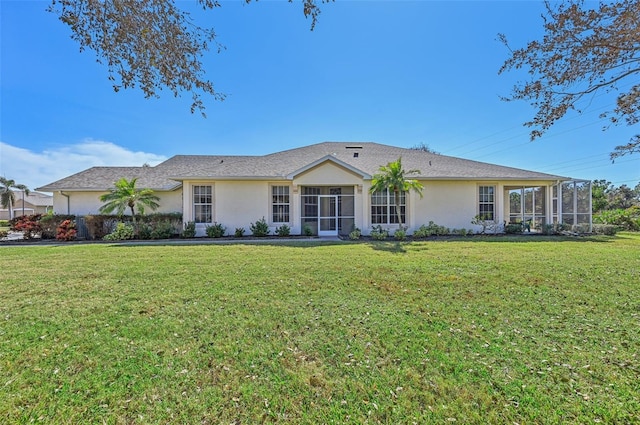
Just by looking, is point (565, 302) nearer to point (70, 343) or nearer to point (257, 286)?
point (257, 286)

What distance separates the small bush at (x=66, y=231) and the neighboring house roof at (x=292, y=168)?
355 centimetres

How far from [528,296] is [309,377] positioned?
16.5 feet

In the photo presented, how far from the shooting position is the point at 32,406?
287 centimetres

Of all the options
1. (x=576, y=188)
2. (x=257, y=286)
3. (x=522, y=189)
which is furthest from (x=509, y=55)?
(x=576, y=188)

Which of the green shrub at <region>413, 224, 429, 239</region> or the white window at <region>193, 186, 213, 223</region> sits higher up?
the white window at <region>193, 186, 213, 223</region>

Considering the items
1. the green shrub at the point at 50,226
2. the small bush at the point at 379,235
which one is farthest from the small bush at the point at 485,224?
the green shrub at the point at 50,226

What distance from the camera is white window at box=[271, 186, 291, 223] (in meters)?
17.1

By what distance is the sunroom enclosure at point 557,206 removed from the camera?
18797mm

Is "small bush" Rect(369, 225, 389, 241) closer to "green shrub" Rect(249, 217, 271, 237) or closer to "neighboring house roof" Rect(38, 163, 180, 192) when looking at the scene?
"green shrub" Rect(249, 217, 271, 237)

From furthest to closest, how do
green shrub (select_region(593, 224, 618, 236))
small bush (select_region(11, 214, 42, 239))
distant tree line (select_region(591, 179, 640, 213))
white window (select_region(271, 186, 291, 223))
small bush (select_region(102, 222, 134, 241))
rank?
distant tree line (select_region(591, 179, 640, 213)) → green shrub (select_region(593, 224, 618, 236)) → white window (select_region(271, 186, 291, 223)) → small bush (select_region(11, 214, 42, 239)) → small bush (select_region(102, 222, 134, 241))

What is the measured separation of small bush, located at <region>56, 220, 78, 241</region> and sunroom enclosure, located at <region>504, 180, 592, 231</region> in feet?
82.9

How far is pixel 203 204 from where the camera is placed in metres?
16.8

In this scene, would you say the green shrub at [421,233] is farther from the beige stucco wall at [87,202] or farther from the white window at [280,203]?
the beige stucco wall at [87,202]

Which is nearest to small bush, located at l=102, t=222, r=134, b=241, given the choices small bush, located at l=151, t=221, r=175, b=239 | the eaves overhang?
small bush, located at l=151, t=221, r=175, b=239
